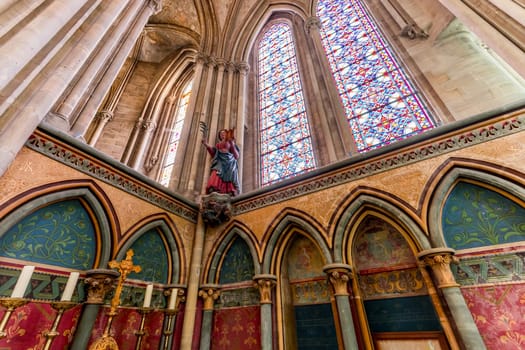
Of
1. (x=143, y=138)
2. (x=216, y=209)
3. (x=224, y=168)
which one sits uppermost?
(x=143, y=138)

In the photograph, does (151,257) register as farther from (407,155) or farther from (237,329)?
(407,155)

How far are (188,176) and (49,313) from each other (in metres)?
3.30

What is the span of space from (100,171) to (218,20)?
8032 mm

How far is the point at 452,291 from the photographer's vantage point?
2371mm

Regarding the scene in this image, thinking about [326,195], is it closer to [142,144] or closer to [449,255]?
[449,255]

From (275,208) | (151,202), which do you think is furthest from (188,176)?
(275,208)

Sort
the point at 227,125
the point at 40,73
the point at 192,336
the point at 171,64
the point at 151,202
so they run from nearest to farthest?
1. the point at 40,73
2. the point at 192,336
3. the point at 151,202
4. the point at 227,125
5. the point at 171,64

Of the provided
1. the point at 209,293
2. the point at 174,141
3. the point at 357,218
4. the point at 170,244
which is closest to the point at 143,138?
the point at 174,141

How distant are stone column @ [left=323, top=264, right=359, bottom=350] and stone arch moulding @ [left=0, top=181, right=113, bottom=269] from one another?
279 centimetres

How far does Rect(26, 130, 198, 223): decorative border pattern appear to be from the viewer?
273 cm

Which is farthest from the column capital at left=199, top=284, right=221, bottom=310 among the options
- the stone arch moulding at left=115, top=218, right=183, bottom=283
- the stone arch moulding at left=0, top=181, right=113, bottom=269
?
the stone arch moulding at left=0, top=181, right=113, bottom=269

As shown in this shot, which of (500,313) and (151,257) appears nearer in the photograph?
(500,313)

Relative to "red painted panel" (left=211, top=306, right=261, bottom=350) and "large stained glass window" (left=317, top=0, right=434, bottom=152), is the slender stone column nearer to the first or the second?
"red painted panel" (left=211, top=306, right=261, bottom=350)

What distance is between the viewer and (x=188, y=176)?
17.8 ft
